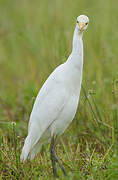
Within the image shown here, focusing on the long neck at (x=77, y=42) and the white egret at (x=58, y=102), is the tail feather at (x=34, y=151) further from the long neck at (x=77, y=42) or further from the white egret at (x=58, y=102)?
the long neck at (x=77, y=42)

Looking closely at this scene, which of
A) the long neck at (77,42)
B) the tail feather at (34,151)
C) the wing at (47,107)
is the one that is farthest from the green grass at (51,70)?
the long neck at (77,42)

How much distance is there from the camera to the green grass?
294 centimetres

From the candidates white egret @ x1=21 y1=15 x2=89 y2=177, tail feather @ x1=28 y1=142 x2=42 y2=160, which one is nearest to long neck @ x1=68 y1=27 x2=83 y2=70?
white egret @ x1=21 y1=15 x2=89 y2=177

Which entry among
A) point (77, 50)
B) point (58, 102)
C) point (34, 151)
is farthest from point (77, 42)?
point (34, 151)

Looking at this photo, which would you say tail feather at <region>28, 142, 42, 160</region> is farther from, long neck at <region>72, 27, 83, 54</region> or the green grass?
long neck at <region>72, 27, 83, 54</region>

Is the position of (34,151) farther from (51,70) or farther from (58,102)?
(51,70)

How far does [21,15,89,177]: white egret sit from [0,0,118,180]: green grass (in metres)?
0.11

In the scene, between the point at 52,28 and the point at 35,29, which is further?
the point at 35,29

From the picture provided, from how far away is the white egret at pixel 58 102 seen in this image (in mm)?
2984

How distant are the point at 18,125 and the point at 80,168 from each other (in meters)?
1.35

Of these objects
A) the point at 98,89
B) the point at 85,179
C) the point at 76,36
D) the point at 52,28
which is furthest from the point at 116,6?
the point at 85,179

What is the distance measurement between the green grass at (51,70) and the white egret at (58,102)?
0.11m

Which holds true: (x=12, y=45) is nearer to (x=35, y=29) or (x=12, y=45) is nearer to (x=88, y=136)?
(x=35, y=29)

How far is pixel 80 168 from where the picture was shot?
2.97 m
